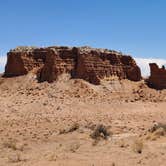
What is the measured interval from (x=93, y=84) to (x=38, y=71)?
6.68 m

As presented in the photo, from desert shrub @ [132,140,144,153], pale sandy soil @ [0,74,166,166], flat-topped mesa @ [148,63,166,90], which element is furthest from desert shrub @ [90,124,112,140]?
flat-topped mesa @ [148,63,166,90]

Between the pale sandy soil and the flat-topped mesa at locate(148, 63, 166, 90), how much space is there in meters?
1.85

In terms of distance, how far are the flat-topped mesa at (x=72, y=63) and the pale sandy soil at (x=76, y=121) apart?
1.25 metres

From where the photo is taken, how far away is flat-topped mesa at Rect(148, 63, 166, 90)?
52.2 m

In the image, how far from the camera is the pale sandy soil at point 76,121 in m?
15.9

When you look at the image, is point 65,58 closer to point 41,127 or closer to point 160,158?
point 41,127

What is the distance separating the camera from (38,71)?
168ft

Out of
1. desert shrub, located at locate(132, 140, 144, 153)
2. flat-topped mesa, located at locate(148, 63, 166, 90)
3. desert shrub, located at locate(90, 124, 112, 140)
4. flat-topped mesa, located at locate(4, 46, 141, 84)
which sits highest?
flat-topped mesa, located at locate(4, 46, 141, 84)

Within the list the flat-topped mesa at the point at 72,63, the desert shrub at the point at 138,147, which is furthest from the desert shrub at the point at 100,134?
the flat-topped mesa at the point at 72,63

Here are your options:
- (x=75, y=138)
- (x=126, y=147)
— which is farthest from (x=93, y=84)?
(x=126, y=147)

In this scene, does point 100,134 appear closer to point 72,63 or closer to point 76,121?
point 76,121

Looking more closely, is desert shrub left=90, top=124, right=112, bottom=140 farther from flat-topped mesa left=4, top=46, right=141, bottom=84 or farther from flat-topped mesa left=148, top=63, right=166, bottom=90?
flat-topped mesa left=148, top=63, right=166, bottom=90

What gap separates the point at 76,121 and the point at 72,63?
64.8 ft

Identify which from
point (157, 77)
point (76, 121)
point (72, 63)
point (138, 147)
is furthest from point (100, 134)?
point (157, 77)
